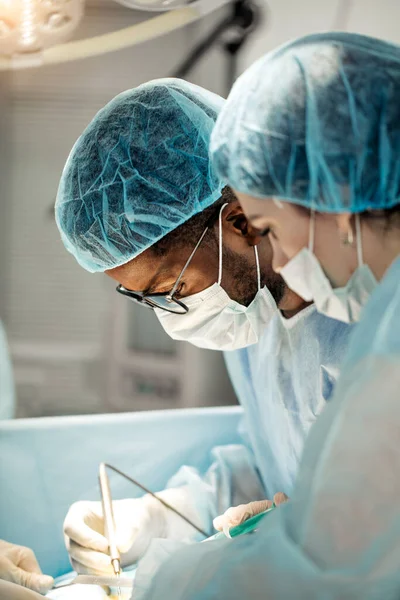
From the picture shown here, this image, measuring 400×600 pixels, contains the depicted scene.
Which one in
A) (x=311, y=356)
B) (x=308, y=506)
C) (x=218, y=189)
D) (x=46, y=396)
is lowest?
(x=46, y=396)

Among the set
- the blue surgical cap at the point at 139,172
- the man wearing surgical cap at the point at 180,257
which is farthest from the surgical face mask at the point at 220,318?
the blue surgical cap at the point at 139,172

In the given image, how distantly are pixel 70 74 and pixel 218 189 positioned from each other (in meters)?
1.22

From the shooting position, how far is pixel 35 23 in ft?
4.36

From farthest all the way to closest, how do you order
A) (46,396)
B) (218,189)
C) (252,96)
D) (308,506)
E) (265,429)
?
(46,396)
(265,429)
(218,189)
(252,96)
(308,506)

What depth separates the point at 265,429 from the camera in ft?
5.87

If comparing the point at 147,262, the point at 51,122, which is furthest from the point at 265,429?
the point at 51,122

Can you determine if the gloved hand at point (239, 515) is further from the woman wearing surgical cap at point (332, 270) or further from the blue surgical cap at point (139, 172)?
the blue surgical cap at point (139, 172)

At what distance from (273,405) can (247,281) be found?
1.26 ft

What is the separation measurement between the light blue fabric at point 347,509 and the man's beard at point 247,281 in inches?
23.0

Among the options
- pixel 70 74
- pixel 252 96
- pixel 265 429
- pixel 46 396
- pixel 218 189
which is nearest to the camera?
pixel 252 96

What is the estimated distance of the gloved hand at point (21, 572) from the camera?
55.2 inches

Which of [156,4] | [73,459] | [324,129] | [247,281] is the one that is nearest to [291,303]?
[247,281]

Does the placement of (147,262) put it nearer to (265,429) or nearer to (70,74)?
(265,429)

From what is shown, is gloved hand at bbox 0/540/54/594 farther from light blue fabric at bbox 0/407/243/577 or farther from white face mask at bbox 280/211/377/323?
white face mask at bbox 280/211/377/323
